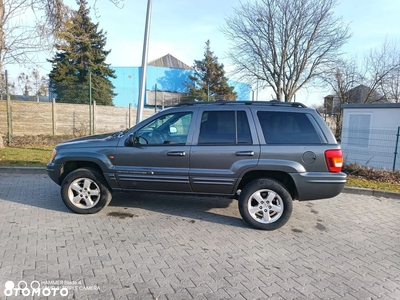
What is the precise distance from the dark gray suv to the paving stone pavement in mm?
460

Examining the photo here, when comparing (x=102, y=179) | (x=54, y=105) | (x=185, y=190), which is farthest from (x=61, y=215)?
(x=54, y=105)

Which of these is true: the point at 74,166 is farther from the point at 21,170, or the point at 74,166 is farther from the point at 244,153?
the point at 21,170

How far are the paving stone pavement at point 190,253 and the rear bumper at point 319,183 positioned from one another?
25.2 inches

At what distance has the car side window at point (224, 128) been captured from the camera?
14.0 ft

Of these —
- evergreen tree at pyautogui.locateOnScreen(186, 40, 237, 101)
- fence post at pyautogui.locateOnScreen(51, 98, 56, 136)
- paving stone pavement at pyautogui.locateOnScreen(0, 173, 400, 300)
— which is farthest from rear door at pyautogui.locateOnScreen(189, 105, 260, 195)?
evergreen tree at pyautogui.locateOnScreen(186, 40, 237, 101)

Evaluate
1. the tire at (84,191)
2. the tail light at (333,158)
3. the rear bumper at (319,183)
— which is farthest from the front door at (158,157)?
the tail light at (333,158)

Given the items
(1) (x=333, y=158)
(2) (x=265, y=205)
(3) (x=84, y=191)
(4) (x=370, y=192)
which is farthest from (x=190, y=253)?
(4) (x=370, y=192)

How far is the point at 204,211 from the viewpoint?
5.00m

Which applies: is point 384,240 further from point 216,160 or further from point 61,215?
point 61,215

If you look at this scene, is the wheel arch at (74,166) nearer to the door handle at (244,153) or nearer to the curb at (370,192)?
the door handle at (244,153)

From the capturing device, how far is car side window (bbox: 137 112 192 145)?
14.6 ft

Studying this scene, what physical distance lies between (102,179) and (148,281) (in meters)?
2.31

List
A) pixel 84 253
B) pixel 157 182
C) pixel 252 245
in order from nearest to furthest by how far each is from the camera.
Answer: pixel 84 253, pixel 252 245, pixel 157 182

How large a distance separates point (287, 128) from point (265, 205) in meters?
1.23
